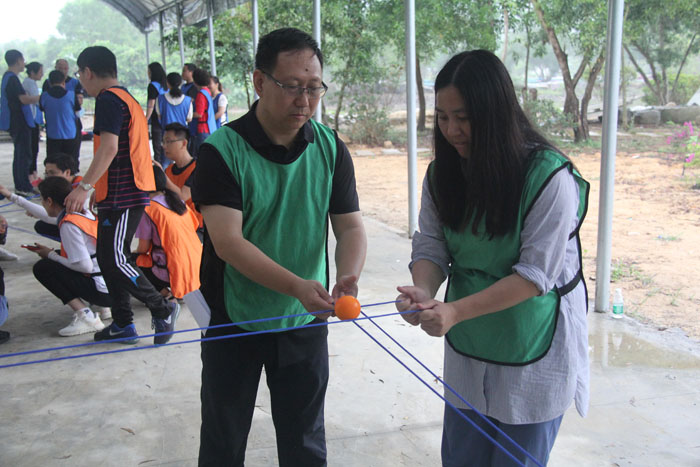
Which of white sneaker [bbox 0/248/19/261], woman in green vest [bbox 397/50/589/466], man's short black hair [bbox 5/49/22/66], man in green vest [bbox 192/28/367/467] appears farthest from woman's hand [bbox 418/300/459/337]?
man's short black hair [bbox 5/49/22/66]

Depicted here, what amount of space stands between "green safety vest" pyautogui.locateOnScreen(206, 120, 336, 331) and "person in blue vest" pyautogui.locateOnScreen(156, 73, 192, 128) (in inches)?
237

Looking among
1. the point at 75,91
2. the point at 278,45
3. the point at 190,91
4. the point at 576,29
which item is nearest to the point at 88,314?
the point at 278,45

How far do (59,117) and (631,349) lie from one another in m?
6.96

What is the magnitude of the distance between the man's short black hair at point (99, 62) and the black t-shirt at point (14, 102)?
589cm

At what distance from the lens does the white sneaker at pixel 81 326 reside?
3818mm

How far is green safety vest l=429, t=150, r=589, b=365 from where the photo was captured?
1.42 m

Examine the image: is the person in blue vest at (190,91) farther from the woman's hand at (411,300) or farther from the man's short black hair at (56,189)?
the woman's hand at (411,300)

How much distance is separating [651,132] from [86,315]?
14.8 metres

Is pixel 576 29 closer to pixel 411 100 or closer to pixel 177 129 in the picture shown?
pixel 411 100

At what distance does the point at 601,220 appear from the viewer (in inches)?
148

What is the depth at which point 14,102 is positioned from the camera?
27.5 feet

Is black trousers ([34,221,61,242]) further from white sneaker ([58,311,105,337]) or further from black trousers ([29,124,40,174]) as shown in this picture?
black trousers ([29,124,40,174])

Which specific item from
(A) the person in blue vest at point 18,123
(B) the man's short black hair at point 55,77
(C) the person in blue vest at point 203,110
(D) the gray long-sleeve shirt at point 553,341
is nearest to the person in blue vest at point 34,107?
(A) the person in blue vest at point 18,123

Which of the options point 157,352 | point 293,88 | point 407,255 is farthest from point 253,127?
point 407,255
